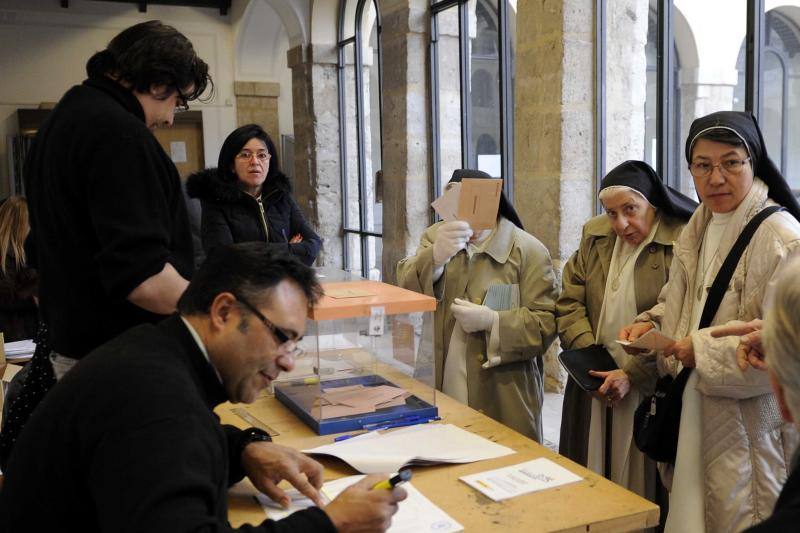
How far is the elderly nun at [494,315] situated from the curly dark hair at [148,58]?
4.83 feet

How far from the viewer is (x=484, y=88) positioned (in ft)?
23.5

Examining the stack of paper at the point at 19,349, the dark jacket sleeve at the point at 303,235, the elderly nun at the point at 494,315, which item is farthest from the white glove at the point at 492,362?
the stack of paper at the point at 19,349

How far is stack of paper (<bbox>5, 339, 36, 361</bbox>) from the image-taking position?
12.6 ft

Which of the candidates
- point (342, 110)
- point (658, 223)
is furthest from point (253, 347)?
point (342, 110)

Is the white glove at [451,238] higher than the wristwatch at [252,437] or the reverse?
higher

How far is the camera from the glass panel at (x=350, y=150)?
33.0ft

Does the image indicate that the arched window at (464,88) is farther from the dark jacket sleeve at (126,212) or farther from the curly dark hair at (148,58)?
the dark jacket sleeve at (126,212)

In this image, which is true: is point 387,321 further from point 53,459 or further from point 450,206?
point 53,459

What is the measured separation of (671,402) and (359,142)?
25.7 feet

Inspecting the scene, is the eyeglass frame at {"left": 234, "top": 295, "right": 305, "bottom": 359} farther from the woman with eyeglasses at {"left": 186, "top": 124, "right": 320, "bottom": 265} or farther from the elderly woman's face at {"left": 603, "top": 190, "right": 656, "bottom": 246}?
the woman with eyeglasses at {"left": 186, "top": 124, "right": 320, "bottom": 265}

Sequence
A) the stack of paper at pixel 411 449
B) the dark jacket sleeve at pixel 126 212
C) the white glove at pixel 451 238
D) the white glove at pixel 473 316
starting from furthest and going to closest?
1. the white glove at pixel 451 238
2. the white glove at pixel 473 316
3. the stack of paper at pixel 411 449
4. the dark jacket sleeve at pixel 126 212

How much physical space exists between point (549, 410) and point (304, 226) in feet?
7.20

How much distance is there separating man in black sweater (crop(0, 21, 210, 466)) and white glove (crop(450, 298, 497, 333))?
1.35m

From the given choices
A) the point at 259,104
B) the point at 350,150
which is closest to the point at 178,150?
the point at 259,104
